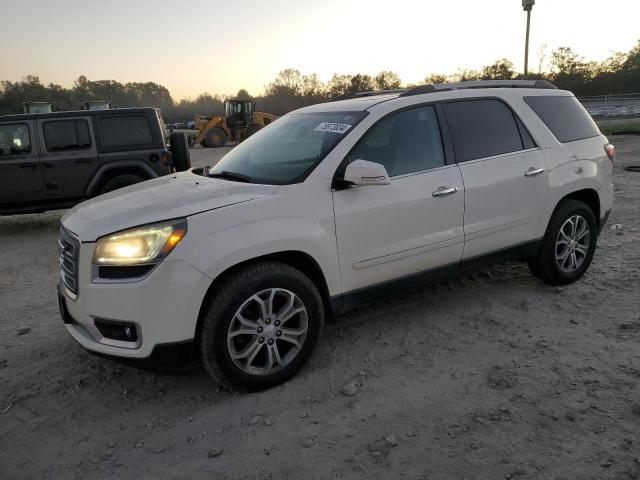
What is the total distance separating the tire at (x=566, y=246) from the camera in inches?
168

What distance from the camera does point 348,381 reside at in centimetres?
312

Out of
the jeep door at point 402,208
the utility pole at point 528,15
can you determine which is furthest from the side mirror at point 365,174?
the utility pole at point 528,15

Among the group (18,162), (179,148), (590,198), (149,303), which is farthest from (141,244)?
(18,162)

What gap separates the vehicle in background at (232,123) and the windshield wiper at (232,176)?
24.0 m

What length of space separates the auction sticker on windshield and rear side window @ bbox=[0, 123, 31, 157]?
604 cm

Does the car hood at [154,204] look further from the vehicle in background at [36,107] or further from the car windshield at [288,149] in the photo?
the vehicle in background at [36,107]

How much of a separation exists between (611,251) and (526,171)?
86.9 inches

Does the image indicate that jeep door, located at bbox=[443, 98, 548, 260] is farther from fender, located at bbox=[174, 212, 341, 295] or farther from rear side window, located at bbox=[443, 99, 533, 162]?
fender, located at bbox=[174, 212, 341, 295]

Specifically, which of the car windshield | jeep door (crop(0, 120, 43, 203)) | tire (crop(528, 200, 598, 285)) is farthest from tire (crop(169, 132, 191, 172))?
tire (crop(528, 200, 598, 285))

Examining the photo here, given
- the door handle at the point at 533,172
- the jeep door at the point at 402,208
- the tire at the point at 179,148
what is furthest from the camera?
the tire at the point at 179,148

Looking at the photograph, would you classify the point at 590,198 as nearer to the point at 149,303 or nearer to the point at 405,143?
the point at 405,143

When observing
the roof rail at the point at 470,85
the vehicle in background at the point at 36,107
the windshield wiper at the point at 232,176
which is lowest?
the windshield wiper at the point at 232,176

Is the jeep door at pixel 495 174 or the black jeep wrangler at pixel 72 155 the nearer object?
the jeep door at pixel 495 174

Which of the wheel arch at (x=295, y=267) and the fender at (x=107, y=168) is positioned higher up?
the fender at (x=107, y=168)
